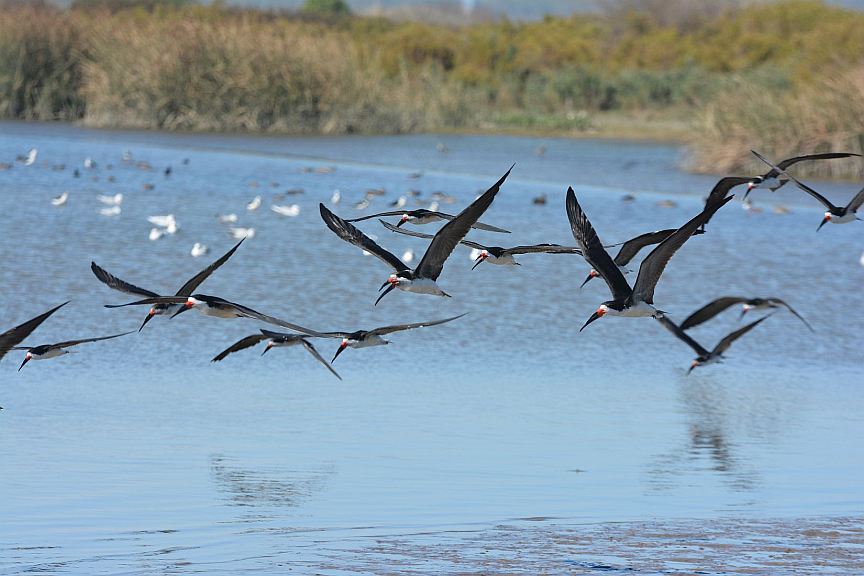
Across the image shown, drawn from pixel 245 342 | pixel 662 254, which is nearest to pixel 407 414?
pixel 245 342

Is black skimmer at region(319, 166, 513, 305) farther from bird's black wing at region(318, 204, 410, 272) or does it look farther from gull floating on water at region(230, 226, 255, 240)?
gull floating on water at region(230, 226, 255, 240)

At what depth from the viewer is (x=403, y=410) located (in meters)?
10.7

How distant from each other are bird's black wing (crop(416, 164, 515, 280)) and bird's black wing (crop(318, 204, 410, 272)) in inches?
4.8

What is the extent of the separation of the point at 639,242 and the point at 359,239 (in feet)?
5.55

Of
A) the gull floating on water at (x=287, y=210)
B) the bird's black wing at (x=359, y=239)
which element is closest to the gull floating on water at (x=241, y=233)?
the gull floating on water at (x=287, y=210)

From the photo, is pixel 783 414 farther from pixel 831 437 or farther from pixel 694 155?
pixel 694 155

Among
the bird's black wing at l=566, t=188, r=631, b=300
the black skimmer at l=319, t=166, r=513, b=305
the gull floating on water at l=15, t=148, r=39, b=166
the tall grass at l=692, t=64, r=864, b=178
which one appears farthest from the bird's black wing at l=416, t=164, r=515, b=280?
the gull floating on water at l=15, t=148, r=39, b=166

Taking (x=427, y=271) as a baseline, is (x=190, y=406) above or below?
below

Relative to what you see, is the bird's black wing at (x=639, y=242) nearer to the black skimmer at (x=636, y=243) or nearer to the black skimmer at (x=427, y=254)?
the black skimmer at (x=636, y=243)

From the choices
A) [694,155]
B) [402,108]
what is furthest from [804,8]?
[694,155]

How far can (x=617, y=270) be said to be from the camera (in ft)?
26.1

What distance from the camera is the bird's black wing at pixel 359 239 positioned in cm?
788

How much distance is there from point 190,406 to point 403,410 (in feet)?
4.91

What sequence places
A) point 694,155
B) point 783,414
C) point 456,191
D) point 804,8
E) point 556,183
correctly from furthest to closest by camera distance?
point 804,8 → point 694,155 → point 556,183 → point 456,191 → point 783,414
